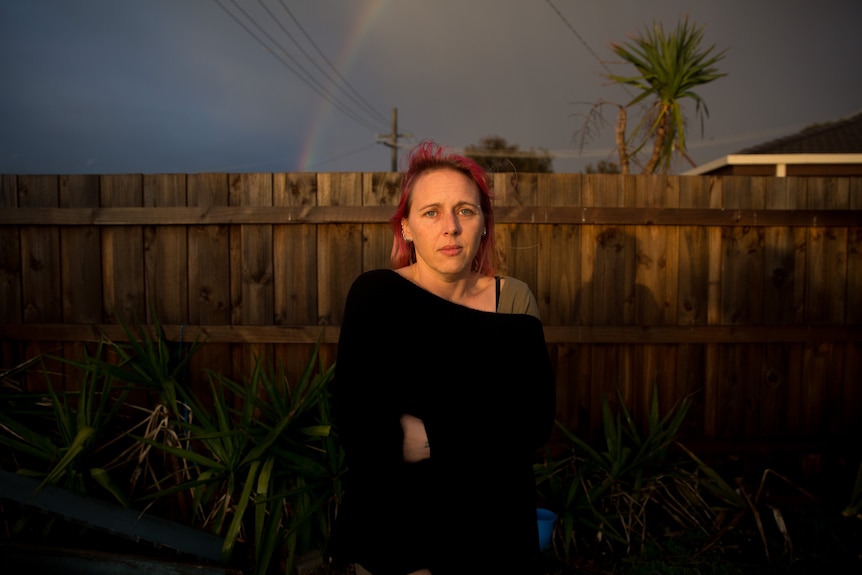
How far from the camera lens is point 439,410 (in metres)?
1.42

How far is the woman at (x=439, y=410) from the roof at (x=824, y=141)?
13619mm

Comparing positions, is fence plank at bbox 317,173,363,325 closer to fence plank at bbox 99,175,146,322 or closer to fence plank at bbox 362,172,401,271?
fence plank at bbox 362,172,401,271

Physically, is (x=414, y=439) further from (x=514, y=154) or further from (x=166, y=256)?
(x=514, y=154)

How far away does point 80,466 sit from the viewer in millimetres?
3133

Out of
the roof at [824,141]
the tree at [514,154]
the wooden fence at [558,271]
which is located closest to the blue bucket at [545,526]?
the wooden fence at [558,271]

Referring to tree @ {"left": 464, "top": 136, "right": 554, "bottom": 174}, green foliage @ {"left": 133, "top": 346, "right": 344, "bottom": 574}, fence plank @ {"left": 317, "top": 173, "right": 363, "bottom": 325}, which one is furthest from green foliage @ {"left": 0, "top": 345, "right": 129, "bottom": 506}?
tree @ {"left": 464, "top": 136, "right": 554, "bottom": 174}

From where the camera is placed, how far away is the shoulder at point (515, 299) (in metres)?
1.63

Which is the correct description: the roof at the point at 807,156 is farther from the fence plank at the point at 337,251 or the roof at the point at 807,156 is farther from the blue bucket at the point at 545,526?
the blue bucket at the point at 545,526

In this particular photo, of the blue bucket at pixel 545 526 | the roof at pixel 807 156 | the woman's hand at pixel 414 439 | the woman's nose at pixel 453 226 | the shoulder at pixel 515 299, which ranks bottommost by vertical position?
the blue bucket at pixel 545 526

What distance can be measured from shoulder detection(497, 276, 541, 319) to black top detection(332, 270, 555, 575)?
0.34 feet

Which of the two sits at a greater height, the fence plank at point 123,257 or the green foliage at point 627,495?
the fence plank at point 123,257

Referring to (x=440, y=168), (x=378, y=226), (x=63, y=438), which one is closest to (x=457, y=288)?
(x=440, y=168)

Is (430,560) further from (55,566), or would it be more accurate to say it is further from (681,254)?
(681,254)

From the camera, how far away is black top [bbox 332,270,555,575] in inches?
54.4
